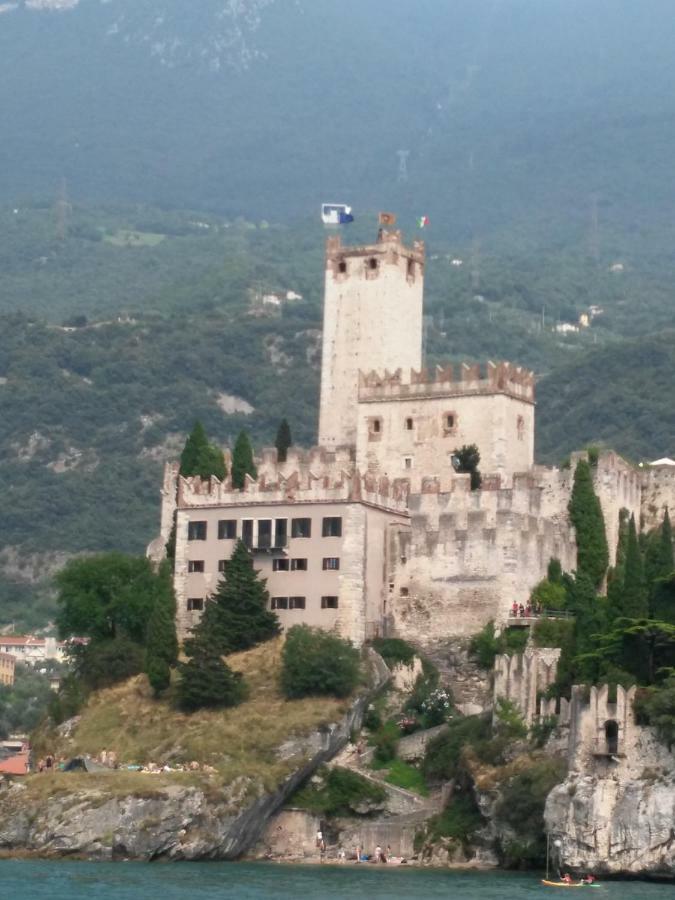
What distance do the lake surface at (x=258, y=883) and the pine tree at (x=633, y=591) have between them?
1013cm

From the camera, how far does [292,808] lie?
98.2 meters

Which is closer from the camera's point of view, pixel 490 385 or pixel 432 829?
pixel 432 829

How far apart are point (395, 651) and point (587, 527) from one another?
1004cm

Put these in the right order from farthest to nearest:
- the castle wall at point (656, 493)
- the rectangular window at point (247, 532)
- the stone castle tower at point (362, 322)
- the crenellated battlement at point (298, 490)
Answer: the stone castle tower at point (362, 322) < the castle wall at point (656, 493) < the rectangular window at point (247, 532) < the crenellated battlement at point (298, 490)

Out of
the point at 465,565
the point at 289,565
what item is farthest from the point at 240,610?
the point at 465,565

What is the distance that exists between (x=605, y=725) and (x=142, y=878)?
16.2 meters

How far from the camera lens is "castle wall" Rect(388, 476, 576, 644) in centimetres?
10344

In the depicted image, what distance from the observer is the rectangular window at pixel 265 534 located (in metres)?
105

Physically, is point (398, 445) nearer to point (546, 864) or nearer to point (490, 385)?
point (490, 385)

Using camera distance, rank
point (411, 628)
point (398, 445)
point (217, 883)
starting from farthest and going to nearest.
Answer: point (398, 445) → point (411, 628) → point (217, 883)

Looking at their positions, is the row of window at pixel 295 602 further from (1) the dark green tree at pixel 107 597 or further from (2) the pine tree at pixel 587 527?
(2) the pine tree at pixel 587 527

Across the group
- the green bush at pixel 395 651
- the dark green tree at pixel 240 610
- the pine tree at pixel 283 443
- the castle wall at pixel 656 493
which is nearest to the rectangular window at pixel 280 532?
the dark green tree at pixel 240 610

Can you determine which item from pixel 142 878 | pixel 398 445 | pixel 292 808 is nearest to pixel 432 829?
pixel 292 808

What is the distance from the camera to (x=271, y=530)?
105m
